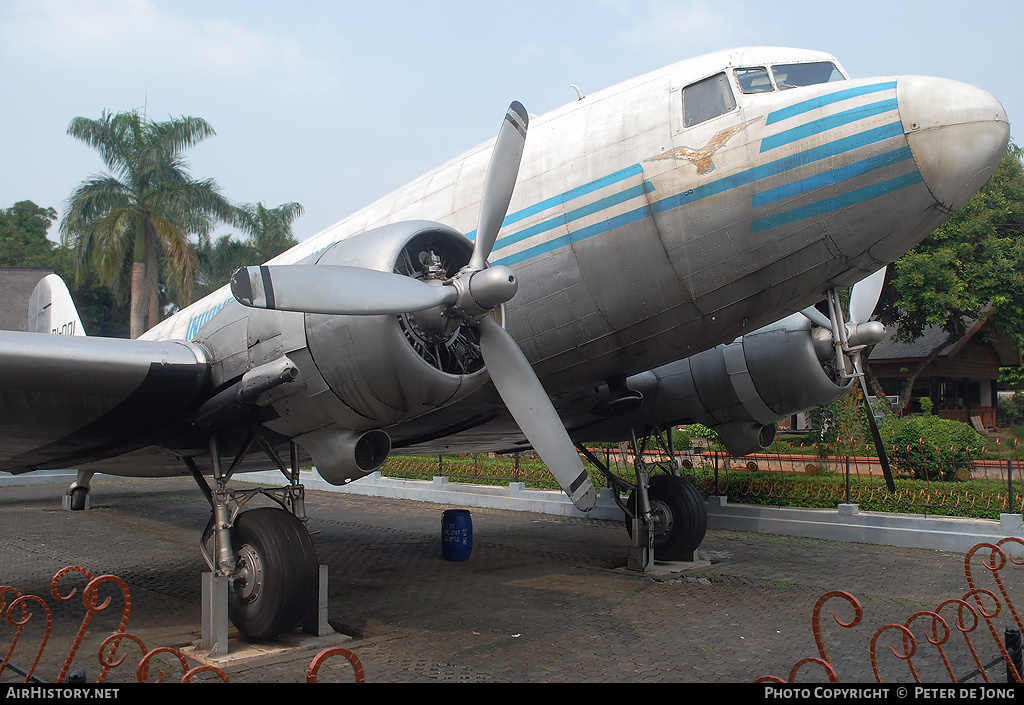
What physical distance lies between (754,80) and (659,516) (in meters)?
6.15

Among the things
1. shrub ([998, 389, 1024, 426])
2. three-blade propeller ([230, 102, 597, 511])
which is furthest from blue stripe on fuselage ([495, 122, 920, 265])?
shrub ([998, 389, 1024, 426])

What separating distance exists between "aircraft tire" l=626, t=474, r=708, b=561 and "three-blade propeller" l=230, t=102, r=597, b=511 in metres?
4.30

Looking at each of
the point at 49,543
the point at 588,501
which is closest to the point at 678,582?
the point at 588,501

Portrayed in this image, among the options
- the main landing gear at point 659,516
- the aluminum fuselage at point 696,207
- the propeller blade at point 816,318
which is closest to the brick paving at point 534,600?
the main landing gear at point 659,516

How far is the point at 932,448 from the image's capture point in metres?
14.1

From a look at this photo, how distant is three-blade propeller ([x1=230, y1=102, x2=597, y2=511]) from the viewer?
521 centimetres

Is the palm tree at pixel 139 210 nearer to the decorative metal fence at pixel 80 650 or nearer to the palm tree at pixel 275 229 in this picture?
the palm tree at pixel 275 229

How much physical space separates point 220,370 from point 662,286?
416cm

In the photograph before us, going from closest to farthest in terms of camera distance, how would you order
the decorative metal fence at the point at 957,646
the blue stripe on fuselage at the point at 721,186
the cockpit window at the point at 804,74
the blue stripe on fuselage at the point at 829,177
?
the decorative metal fence at the point at 957,646 → the blue stripe on fuselage at the point at 829,177 → the blue stripe on fuselage at the point at 721,186 → the cockpit window at the point at 804,74

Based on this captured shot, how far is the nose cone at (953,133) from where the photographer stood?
550 cm

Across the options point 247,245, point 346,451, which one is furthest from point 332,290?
point 247,245

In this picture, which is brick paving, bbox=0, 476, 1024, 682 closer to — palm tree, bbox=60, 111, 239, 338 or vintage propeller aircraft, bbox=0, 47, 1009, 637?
vintage propeller aircraft, bbox=0, 47, 1009, 637

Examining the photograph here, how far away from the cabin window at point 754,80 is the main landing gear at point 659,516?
206 inches

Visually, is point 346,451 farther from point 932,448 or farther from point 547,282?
point 932,448
